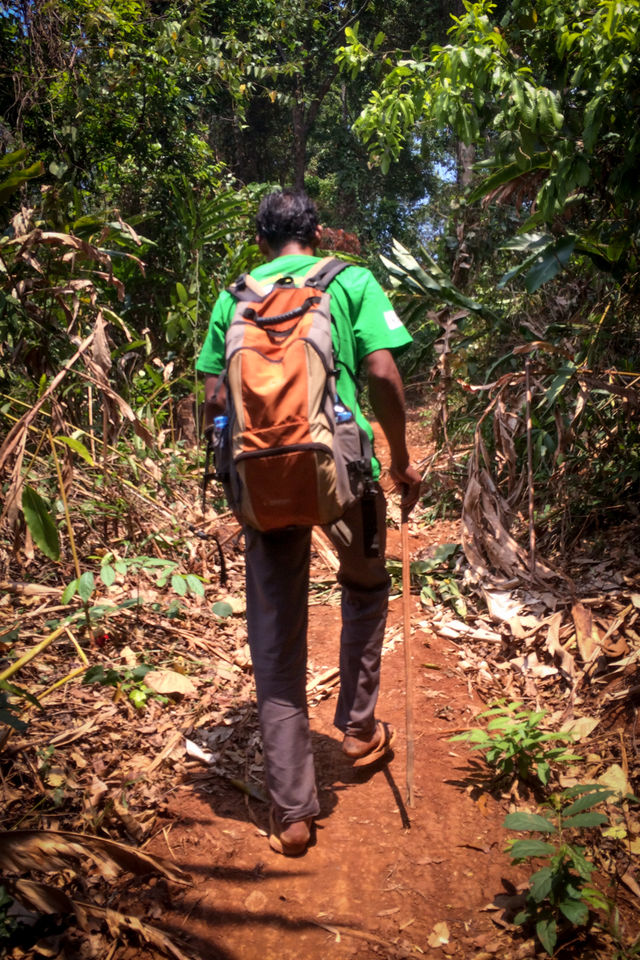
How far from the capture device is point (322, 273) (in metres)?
2.28

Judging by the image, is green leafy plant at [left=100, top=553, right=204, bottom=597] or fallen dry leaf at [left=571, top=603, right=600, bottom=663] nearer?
green leafy plant at [left=100, top=553, right=204, bottom=597]

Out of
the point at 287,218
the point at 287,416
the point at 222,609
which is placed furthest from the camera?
the point at 222,609

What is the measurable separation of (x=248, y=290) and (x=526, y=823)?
1799mm

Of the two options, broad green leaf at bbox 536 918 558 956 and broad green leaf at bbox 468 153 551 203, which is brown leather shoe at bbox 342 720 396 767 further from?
broad green leaf at bbox 468 153 551 203

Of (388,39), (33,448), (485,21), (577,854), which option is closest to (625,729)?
(577,854)

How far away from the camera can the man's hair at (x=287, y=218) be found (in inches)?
94.0

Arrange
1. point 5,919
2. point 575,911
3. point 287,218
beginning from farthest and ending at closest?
point 287,218
point 575,911
point 5,919

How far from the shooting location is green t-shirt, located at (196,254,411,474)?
229 cm

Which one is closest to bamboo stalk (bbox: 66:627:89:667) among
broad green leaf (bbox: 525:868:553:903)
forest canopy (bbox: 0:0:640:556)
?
forest canopy (bbox: 0:0:640:556)

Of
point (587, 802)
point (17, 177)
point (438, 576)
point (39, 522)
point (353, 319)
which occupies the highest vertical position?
point (17, 177)

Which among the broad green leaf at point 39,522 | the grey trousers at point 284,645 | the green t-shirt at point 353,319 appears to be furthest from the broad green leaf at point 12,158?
the grey trousers at point 284,645

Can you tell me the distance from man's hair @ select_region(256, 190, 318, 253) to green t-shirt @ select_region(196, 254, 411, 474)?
90 mm

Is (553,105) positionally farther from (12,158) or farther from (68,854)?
(68,854)

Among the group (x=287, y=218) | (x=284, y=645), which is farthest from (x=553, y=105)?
(x=284, y=645)
